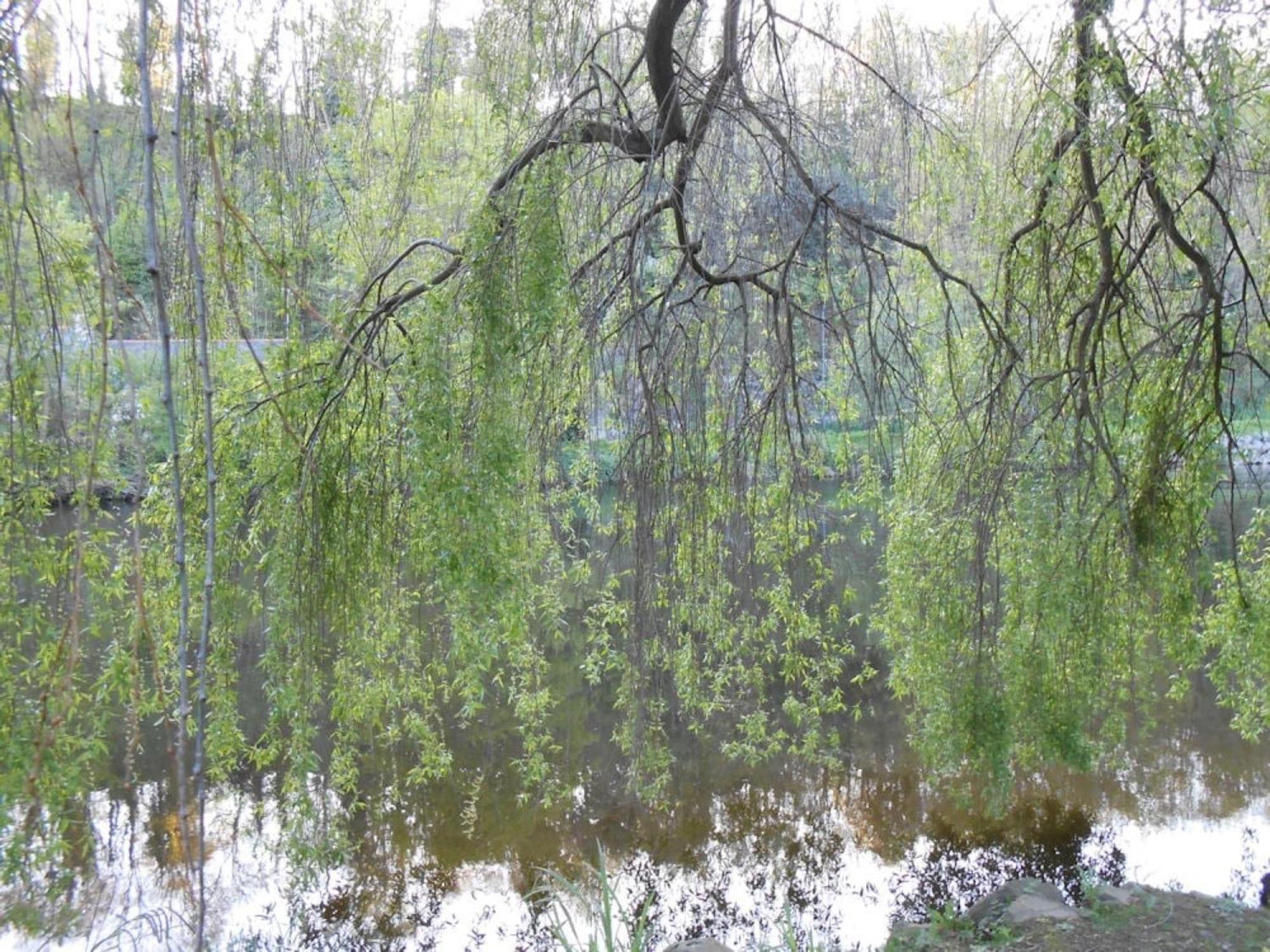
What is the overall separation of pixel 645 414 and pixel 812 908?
3467 millimetres

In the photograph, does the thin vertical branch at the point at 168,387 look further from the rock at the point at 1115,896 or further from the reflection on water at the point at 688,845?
the rock at the point at 1115,896

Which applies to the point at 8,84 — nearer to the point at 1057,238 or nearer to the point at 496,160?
the point at 496,160

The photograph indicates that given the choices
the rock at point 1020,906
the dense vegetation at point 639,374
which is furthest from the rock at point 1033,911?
the dense vegetation at point 639,374

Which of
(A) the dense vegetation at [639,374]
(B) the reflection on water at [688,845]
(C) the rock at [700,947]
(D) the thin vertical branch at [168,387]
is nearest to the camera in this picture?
(D) the thin vertical branch at [168,387]

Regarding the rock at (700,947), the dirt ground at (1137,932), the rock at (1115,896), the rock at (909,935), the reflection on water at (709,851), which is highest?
the rock at (700,947)

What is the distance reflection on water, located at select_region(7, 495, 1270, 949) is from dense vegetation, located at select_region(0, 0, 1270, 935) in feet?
4.52

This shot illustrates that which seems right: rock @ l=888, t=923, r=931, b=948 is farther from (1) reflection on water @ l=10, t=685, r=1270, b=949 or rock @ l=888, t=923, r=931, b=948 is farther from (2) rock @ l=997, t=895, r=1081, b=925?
(1) reflection on water @ l=10, t=685, r=1270, b=949

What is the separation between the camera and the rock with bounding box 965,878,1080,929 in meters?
4.37

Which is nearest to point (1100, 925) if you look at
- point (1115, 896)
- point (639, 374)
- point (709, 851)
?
point (1115, 896)

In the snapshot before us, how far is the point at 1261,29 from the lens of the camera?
113 inches

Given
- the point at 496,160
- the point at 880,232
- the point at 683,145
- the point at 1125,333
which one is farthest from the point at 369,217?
the point at 1125,333

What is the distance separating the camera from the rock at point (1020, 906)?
→ 4367mm

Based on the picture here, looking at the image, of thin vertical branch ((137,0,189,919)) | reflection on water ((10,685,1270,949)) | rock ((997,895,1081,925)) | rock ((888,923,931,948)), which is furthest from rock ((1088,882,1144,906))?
thin vertical branch ((137,0,189,919))

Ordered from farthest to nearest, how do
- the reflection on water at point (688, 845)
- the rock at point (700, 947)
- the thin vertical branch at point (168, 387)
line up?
1. the reflection on water at point (688, 845)
2. the rock at point (700, 947)
3. the thin vertical branch at point (168, 387)
